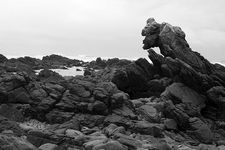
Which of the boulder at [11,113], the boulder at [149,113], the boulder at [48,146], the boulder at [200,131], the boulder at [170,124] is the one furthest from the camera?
the boulder at [149,113]

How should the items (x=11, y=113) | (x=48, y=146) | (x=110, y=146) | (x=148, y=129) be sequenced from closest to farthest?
(x=48, y=146), (x=110, y=146), (x=148, y=129), (x=11, y=113)

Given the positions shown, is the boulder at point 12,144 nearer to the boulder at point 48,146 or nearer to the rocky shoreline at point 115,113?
the rocky shoreline at point 115,113

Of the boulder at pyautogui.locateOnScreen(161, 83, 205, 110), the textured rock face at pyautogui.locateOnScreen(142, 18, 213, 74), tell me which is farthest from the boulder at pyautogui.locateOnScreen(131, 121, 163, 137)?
the textured rock face at pyautogui.locateOnScreen(142, 18, 213, 74)

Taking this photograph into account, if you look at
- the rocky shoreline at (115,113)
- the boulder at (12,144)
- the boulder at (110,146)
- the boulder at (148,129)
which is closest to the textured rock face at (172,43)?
the rocky shoreline at (115,113)

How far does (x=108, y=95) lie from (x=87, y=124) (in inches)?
168

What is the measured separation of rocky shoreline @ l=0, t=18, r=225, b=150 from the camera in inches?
947

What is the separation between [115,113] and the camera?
32.2 m

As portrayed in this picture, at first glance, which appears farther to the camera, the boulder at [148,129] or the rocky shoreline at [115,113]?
the boulder at [148,129]

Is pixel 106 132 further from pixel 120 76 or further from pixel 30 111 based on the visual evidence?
pixel 120 76

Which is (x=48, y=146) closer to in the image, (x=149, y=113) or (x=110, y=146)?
(x=110, y=146)

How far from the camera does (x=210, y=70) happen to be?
44688 mm

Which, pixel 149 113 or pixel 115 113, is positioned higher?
pixel 149 113

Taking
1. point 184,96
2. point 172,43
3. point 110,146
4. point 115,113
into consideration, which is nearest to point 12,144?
point 110,146

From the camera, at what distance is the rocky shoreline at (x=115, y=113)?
947 inches
